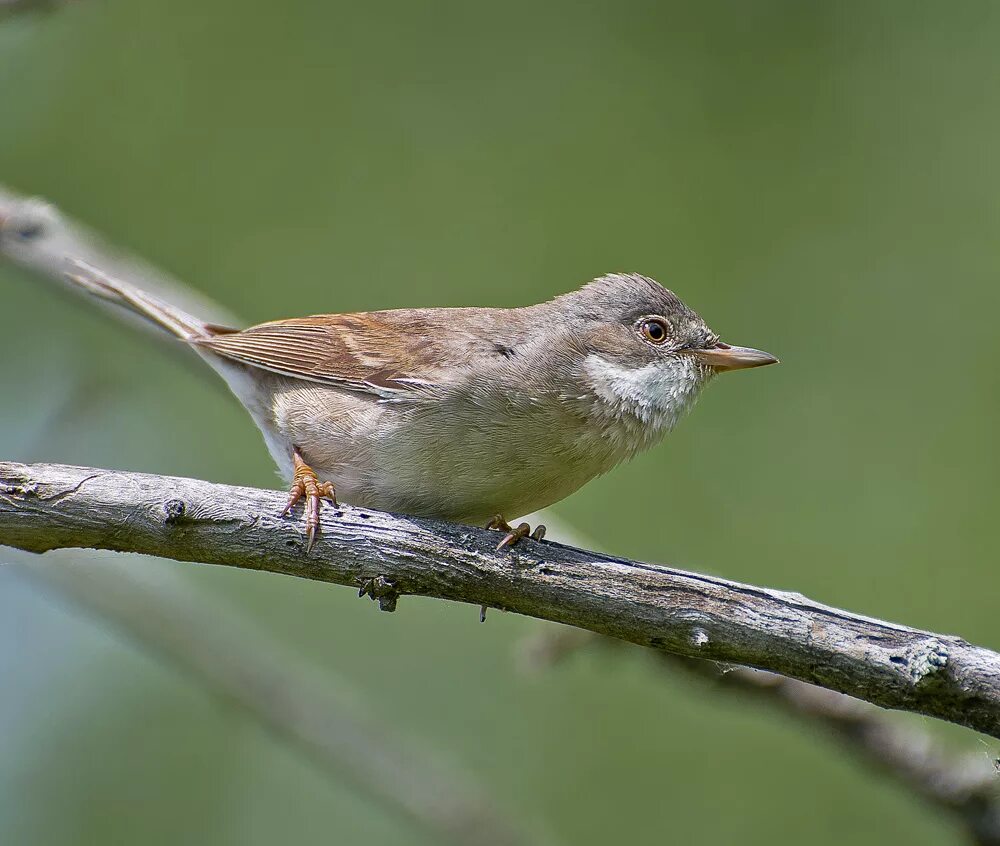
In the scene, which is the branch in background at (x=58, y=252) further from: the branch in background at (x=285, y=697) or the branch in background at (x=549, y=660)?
the branch in background at (x=285, y=697)

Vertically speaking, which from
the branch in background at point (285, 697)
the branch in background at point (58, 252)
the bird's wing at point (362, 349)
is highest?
the branch in background at point (58, 252)

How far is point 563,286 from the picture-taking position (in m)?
8.99

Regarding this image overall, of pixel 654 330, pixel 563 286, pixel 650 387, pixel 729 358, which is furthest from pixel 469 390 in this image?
pixel 563 286

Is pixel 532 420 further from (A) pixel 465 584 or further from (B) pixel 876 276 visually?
(B) pixel 876 276

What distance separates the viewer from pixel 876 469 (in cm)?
812

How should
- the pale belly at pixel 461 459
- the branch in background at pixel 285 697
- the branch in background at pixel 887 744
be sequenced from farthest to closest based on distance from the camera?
1. the branch in background at pixel 285 697
2. the branch in background at pixel 887 744
3. the pale belly at pixel 461 459

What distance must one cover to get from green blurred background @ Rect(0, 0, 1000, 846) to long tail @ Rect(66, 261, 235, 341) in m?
2.67

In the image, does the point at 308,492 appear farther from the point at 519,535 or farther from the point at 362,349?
the point at 362,349

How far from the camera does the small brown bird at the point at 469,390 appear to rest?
14.5 ft

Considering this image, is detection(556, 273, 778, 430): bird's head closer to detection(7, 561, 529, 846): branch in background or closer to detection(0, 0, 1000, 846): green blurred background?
detection(7, 561, 529, 846): branch in background

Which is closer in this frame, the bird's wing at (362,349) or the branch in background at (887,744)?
the branch in background at (887,744)

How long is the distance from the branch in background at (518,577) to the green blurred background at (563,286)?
4.27 m

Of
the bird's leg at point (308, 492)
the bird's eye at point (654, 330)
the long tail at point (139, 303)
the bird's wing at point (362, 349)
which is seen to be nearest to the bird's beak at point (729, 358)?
the bird's eye at point (654, 330)

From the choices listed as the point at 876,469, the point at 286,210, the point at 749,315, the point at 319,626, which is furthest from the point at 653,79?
the point at 319,626
